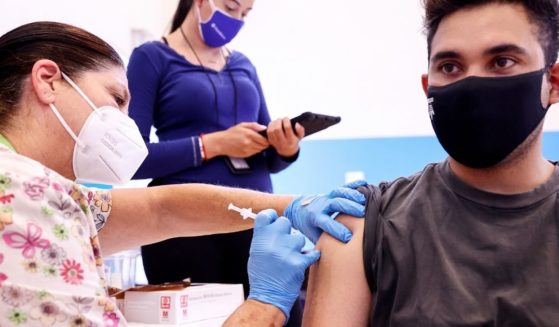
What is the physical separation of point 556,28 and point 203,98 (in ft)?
3.64

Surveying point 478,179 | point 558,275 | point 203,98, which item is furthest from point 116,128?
point 558,275

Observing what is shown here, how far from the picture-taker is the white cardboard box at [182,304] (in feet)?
5.32

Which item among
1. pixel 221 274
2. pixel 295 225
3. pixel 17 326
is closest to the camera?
pixel 17 326

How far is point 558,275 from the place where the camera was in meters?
1.10

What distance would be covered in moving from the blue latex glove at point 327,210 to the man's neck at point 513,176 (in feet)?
0.77

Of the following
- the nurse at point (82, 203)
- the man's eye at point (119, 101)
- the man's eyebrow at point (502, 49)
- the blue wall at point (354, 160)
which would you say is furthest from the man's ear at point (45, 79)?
the blue wall at point (354, 160)

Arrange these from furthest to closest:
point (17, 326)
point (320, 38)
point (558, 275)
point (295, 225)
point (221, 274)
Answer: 1. point (320, 38)
2. point (221, 274)
3. point (295, 225)
4. point (558, 275)
5. point (17, 326)

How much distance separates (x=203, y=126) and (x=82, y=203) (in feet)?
3.03

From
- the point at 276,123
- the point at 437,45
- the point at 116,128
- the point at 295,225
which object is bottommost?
the point at 295,225

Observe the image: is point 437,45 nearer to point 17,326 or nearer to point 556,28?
point 556,28

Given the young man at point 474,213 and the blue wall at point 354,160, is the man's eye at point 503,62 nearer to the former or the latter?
the young man at point 474,213

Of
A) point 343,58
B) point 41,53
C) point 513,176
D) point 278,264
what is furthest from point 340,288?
point 343,58

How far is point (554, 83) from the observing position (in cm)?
123

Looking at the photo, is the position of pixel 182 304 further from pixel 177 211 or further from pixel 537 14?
pixel 537 14
